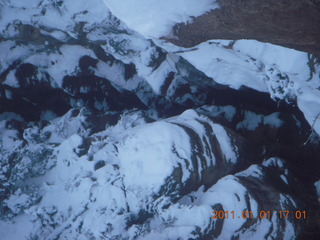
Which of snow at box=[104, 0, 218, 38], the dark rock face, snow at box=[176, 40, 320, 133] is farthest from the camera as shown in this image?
snow at box=[176, 40, 320, 133]

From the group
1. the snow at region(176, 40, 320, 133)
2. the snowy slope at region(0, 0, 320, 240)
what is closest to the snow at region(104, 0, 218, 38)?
the snowy slope at region(0, 0, 320, 240)

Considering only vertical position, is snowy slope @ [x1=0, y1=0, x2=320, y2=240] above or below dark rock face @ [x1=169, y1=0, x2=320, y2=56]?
below

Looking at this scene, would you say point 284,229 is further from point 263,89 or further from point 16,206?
point 16,206
